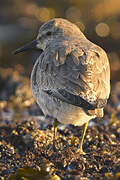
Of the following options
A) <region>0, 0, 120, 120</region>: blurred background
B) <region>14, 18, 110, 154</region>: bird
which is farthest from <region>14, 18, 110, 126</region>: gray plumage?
<region>0, 0, 120, 120</region>: blurred background

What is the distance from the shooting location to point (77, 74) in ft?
16.1

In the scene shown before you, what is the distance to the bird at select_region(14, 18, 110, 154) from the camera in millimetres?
4824

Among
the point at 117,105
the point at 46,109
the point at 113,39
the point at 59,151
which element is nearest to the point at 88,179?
the point at 59,151

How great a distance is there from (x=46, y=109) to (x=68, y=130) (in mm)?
1072

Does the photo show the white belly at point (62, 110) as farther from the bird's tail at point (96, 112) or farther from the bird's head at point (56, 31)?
the bird's head at point (56, 31)

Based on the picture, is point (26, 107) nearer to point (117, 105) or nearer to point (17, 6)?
point (117, 105)

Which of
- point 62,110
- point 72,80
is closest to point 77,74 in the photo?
point 72,80

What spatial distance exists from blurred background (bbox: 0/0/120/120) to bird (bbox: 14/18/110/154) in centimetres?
249

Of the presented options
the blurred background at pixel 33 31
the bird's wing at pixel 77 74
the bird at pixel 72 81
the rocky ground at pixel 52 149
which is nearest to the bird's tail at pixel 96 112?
the bird at pixel 72 81

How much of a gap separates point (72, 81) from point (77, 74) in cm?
12

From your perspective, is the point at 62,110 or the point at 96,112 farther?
the point at 62,110

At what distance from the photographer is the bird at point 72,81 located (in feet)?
15.8

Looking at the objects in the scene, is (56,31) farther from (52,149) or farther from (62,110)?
(52,149)

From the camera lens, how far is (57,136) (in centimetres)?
595
